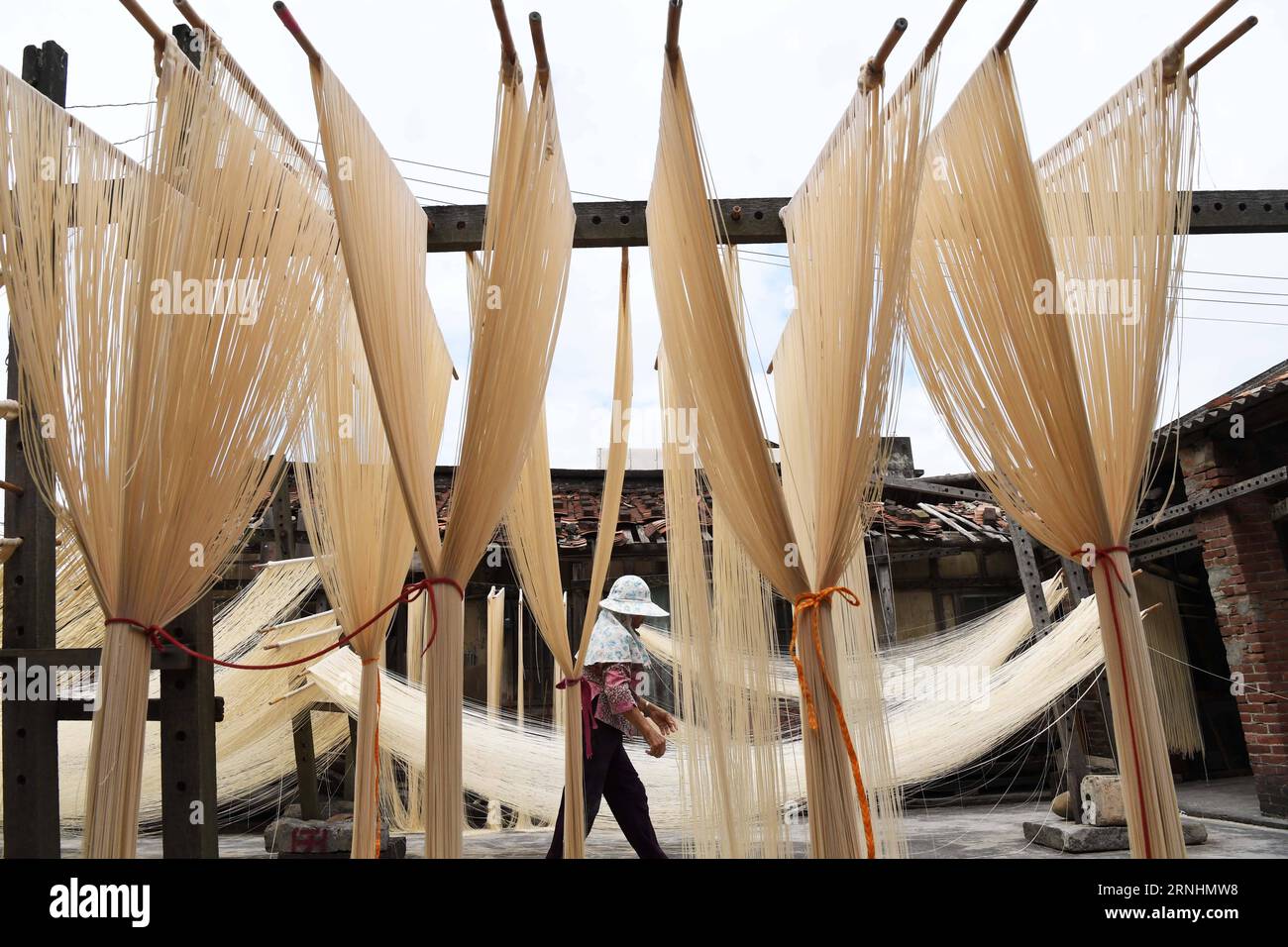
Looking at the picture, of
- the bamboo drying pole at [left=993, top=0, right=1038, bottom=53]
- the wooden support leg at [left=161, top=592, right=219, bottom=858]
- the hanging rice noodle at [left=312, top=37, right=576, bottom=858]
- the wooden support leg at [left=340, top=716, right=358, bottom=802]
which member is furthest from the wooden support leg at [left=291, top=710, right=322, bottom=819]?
the bamboo drying pole at [left=993, top=0, right=1038, bottom=53]

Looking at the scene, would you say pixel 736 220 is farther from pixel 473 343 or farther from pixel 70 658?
pixel 70 658

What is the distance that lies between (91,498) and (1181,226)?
282 centimetres

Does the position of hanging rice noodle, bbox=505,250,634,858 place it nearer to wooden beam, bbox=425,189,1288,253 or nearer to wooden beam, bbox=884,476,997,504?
wooden beam, bbox=425,189,1288,253

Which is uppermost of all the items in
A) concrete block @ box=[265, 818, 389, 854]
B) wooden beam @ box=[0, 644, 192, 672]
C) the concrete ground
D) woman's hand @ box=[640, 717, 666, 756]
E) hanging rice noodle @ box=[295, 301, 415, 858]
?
hanging rice noodle @ box=[295, 301, 415, 858]

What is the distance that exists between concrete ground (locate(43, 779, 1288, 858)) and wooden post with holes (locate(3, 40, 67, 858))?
2.48 metres

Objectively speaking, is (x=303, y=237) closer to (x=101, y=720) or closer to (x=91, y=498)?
(x=91, y=498)

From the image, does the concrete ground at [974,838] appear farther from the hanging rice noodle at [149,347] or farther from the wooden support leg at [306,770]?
the hanging rice noodle at [149,347]

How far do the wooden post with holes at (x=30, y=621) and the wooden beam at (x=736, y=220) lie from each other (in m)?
1.25

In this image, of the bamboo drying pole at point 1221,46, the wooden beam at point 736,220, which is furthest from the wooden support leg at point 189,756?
the bamboo drying pole at point 1221,46

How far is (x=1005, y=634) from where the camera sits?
17.4ft

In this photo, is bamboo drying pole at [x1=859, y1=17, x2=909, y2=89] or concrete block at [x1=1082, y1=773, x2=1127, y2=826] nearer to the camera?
bamboo drying pole at [x1=859, y1=17, x2=909, y2=89]

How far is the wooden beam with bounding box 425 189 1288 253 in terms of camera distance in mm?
2812

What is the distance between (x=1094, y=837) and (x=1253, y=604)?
6.44 ft
